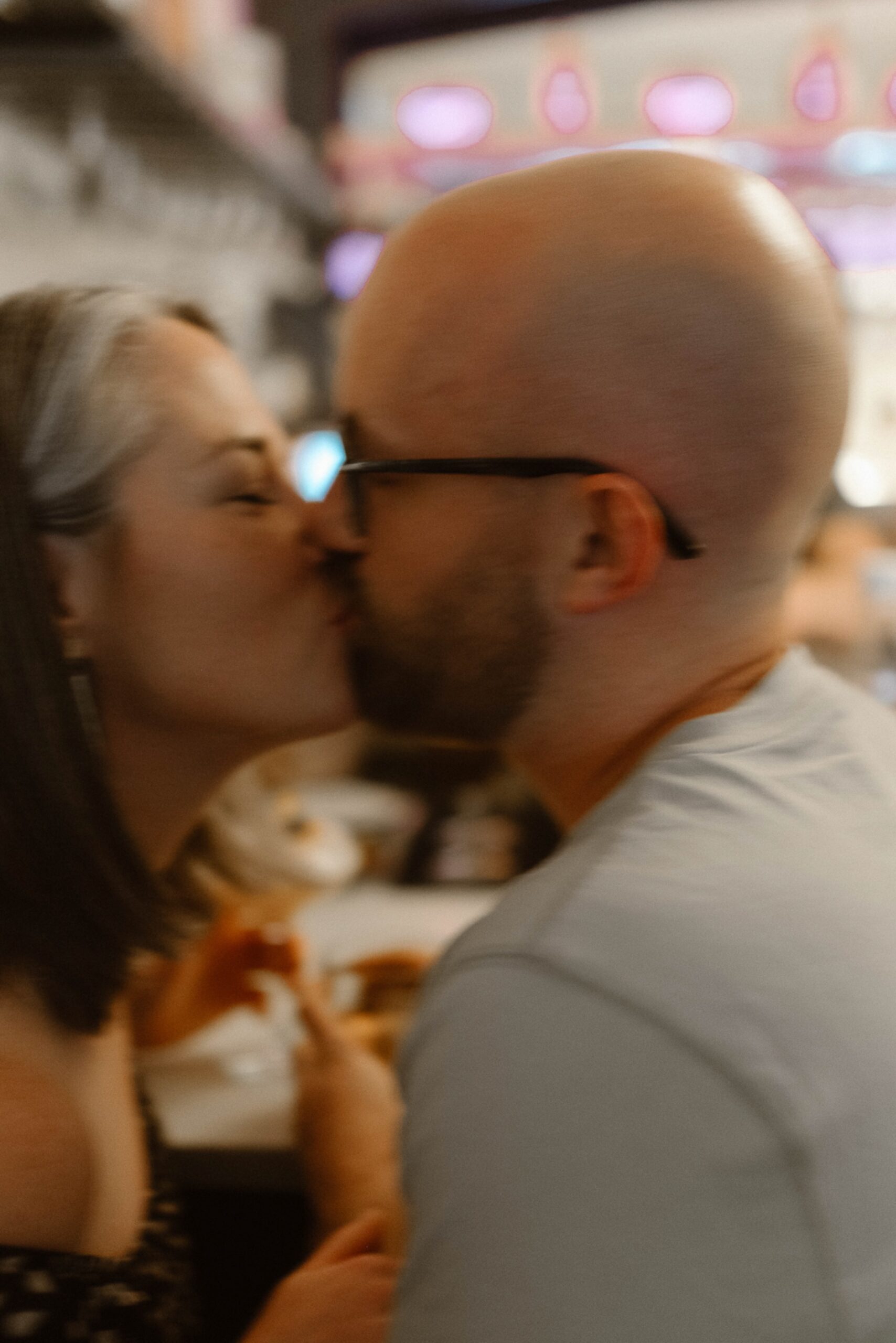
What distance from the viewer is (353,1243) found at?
104cm

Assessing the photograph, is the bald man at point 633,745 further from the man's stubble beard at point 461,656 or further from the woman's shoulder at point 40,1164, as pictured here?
the woman's shoulder at point 40,1164

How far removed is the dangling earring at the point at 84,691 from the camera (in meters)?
1.13

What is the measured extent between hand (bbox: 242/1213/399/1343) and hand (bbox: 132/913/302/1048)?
0.58 m

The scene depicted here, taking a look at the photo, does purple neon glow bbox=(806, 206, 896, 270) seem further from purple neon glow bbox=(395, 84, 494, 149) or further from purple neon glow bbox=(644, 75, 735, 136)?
purple neon glow bbox=(395, 84, 494, 149)

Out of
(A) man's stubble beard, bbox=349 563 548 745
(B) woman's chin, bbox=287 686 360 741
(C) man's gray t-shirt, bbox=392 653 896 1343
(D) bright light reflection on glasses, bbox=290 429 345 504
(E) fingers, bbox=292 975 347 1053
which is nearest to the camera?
(C) man's gray t-shirt, bbox=392 653 896 1343

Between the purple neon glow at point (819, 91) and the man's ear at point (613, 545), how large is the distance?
15.6 feet

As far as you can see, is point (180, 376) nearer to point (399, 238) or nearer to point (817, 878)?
point (399, 238)

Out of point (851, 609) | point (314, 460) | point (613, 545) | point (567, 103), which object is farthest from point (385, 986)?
point (567, 103)

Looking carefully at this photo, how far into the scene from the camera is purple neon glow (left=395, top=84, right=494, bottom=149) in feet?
16.5

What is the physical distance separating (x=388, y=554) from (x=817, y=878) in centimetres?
52

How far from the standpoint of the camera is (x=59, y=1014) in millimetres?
1114

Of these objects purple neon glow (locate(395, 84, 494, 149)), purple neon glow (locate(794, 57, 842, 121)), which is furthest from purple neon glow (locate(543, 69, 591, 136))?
purple neon glow (locate(794, 57, 842, 121))

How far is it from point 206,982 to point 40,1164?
65cm

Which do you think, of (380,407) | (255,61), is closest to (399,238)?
(380,407)
